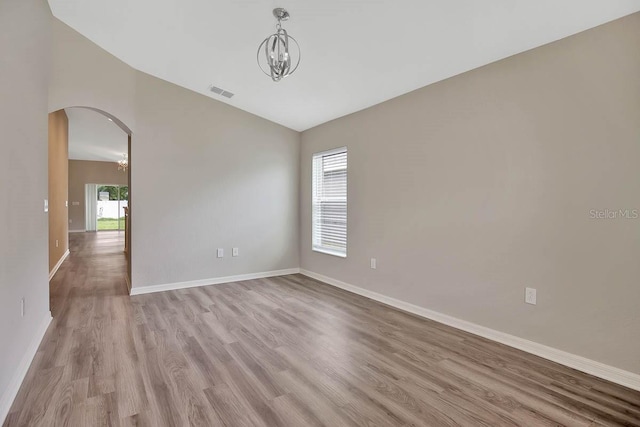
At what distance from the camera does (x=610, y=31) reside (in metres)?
2.17

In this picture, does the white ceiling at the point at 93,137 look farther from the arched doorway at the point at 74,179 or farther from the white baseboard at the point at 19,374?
the white baseboard at the point at 19,374

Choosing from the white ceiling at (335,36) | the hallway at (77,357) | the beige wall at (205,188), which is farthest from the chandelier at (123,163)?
the white ceiling at (335,36)

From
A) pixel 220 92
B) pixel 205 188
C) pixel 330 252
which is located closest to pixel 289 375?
pixel 330 252

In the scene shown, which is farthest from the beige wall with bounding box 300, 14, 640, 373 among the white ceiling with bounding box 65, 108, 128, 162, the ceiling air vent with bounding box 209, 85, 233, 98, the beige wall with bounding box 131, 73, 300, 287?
the white ceiling with bounding box 65, 108, 128, 162

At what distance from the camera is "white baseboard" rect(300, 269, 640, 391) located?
2125 mm

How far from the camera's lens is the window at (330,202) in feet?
15.3

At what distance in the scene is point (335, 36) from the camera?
2.86m

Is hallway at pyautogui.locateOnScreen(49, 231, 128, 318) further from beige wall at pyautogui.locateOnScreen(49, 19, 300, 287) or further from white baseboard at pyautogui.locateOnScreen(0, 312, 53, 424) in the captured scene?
beige wall at pyautogui.locateOnScreen(49, 19, 300, 287)

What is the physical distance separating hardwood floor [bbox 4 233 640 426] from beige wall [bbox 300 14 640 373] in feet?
1.19

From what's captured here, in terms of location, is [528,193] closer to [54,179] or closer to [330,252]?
[330,252]

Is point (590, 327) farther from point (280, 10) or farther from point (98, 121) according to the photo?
point (98, 121)

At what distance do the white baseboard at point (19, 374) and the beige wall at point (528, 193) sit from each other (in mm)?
3250

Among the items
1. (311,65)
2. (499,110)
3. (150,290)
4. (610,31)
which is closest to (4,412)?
(150,290)

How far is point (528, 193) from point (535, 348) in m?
1.21
